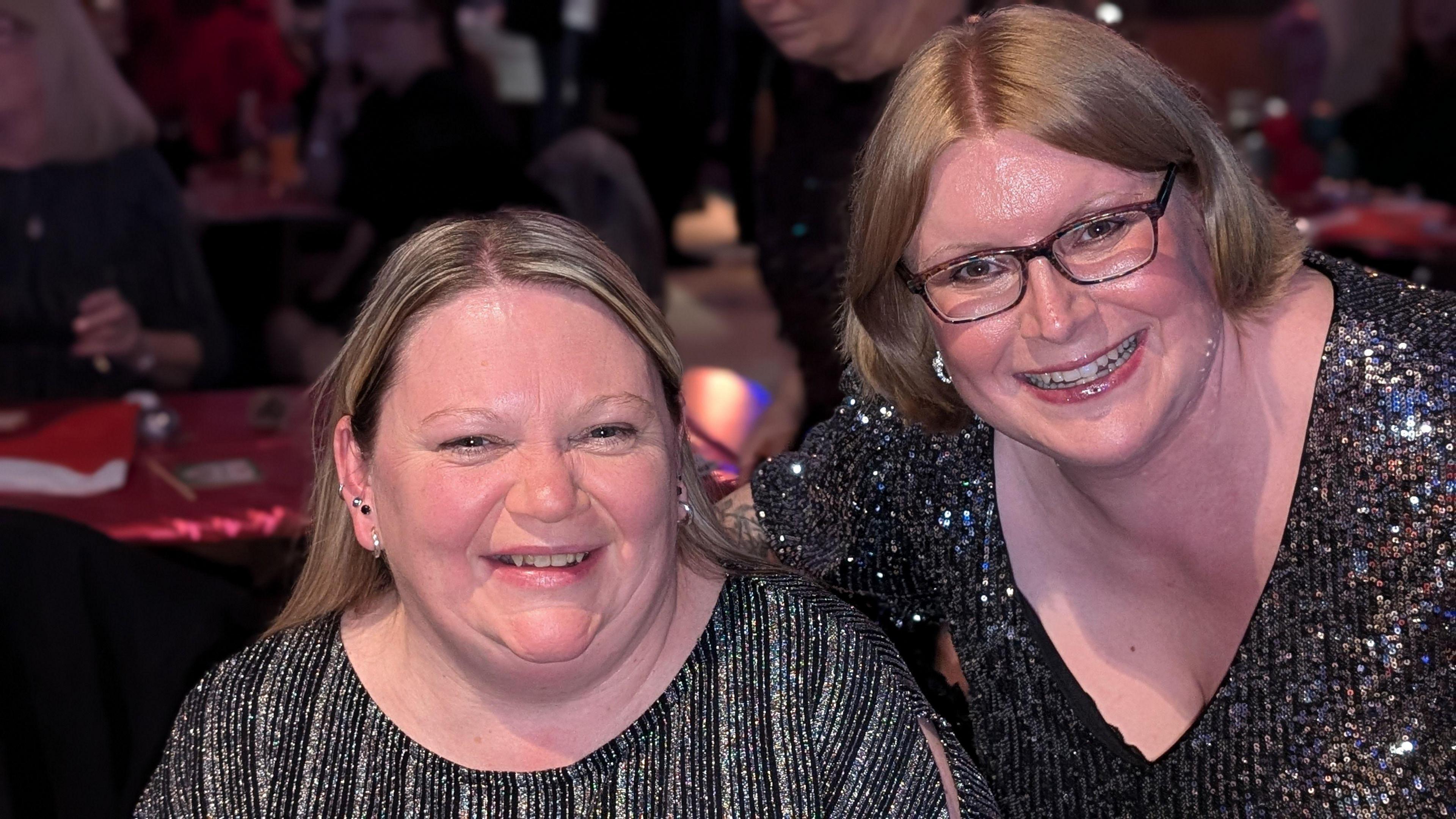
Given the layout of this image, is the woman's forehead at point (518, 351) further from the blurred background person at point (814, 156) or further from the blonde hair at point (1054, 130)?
the blurred background person at point (814, 156)

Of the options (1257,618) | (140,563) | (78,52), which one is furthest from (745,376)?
(1257,618)

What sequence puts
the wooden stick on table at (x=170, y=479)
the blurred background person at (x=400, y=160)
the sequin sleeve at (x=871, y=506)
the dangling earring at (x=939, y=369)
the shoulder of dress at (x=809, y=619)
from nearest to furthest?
the shoulder of dress at (x=809, y=619)
the dangling earring at (x=939, y=369)
the sequin sleeve at (x=871, y=506)
the wooden stick on table at (x=170, y=479)
the blurred background person at (x=400, y=160)

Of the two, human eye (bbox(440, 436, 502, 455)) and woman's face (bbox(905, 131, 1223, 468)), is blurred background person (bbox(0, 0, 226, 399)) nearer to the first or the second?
human eye (bbox(440, 436, 502, 455))

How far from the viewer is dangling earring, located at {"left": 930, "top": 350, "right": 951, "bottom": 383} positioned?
1771 mm

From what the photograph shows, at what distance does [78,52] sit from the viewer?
3609mm

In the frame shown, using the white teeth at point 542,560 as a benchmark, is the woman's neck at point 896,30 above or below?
below

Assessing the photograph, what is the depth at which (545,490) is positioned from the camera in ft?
4.61

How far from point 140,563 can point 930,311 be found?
1221mm

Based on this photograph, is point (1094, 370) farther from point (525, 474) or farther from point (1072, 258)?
point (525, 474)

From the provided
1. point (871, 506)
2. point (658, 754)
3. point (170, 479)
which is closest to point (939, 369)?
point (871, 506)

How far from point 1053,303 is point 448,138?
342cm

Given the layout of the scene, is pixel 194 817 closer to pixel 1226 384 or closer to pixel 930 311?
pixel 930 311

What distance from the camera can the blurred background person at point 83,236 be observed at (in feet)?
11.7

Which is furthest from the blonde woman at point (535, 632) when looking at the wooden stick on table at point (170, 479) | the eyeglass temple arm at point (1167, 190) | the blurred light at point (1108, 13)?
the blurred light at point (1108, 13)
